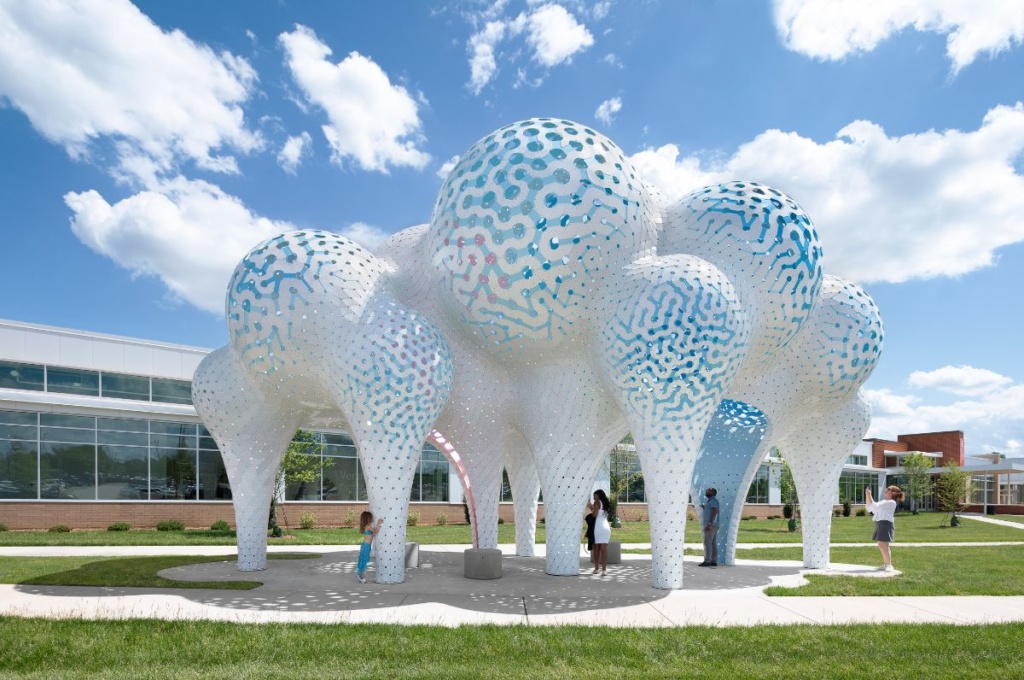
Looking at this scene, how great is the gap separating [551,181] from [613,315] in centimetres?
226

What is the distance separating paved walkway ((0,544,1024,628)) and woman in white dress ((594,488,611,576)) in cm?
33

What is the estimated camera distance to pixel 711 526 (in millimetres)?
14484

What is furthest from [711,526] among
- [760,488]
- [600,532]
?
[760,488]

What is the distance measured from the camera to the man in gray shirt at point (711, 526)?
1433cm

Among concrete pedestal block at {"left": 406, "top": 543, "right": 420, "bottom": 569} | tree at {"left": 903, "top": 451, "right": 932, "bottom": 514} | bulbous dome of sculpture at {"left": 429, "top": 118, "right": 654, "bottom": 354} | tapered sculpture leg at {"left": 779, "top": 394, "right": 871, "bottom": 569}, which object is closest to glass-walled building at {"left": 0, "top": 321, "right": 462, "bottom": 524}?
concrete pedestal block at {"left": 406, "top": 543, "right": 420, "bottom": 569}

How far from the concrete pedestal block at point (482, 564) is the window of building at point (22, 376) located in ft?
71.2

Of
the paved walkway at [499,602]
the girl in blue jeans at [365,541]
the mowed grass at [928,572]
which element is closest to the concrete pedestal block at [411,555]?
the paved walkway at [499,602]

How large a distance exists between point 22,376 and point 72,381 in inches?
63.6

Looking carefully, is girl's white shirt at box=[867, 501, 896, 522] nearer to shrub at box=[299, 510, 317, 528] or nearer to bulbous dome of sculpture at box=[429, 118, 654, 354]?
bulbous dome of sculpture at box=[429, 118, 654, 354]

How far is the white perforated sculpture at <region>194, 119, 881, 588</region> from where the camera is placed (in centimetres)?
1150

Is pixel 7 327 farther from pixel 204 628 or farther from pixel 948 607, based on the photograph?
pixel 948 607

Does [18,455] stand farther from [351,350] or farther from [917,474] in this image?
[917,474]

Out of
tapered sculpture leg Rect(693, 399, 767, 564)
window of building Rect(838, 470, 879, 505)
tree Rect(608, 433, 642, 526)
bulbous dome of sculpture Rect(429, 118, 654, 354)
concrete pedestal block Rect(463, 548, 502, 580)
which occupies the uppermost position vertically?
bulbous dome of sculpture Rect(429, 118, 654, 354)

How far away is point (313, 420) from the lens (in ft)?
48.7
